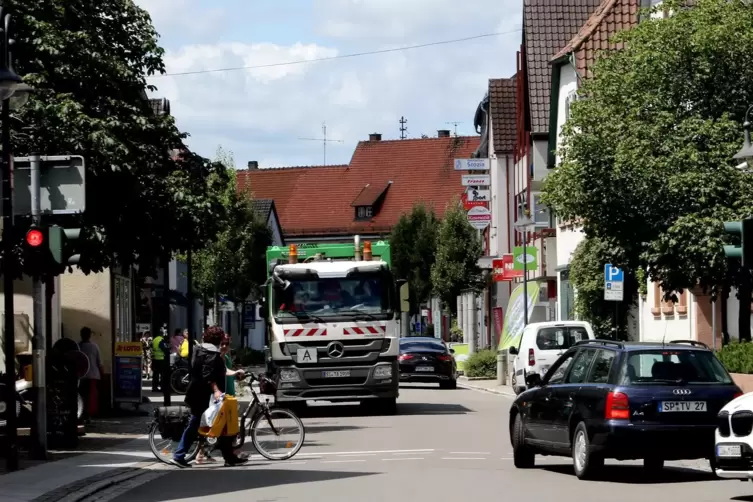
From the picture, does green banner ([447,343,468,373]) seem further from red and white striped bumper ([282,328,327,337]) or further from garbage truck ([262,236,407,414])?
red and white striped bumper ([282,328,327,337])

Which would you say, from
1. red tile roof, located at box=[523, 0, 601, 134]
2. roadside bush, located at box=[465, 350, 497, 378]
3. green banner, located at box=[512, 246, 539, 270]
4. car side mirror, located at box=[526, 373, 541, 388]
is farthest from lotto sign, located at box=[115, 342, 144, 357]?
red tile roof, located at box=[523, 0, 601, 134]

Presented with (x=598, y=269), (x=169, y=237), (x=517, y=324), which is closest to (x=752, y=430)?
(x=169, y=237)

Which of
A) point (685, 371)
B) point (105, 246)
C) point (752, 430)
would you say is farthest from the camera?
point (105, 246)

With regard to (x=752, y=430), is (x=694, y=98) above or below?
above

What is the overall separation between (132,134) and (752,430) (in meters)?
17.2

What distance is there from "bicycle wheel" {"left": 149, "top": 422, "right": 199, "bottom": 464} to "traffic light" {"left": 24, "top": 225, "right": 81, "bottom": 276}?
2.31m

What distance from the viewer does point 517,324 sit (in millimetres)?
60219

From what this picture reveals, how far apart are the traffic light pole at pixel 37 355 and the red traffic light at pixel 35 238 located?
0.69 meters

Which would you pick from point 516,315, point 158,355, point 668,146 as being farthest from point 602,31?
point 668,146

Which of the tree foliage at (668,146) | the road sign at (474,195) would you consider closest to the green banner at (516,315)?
the road sign at (474,195)

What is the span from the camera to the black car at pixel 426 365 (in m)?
47.8

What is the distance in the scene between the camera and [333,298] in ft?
101

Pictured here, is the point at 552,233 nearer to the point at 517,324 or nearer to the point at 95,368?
the point at 517,324

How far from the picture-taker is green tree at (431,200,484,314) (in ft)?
274
